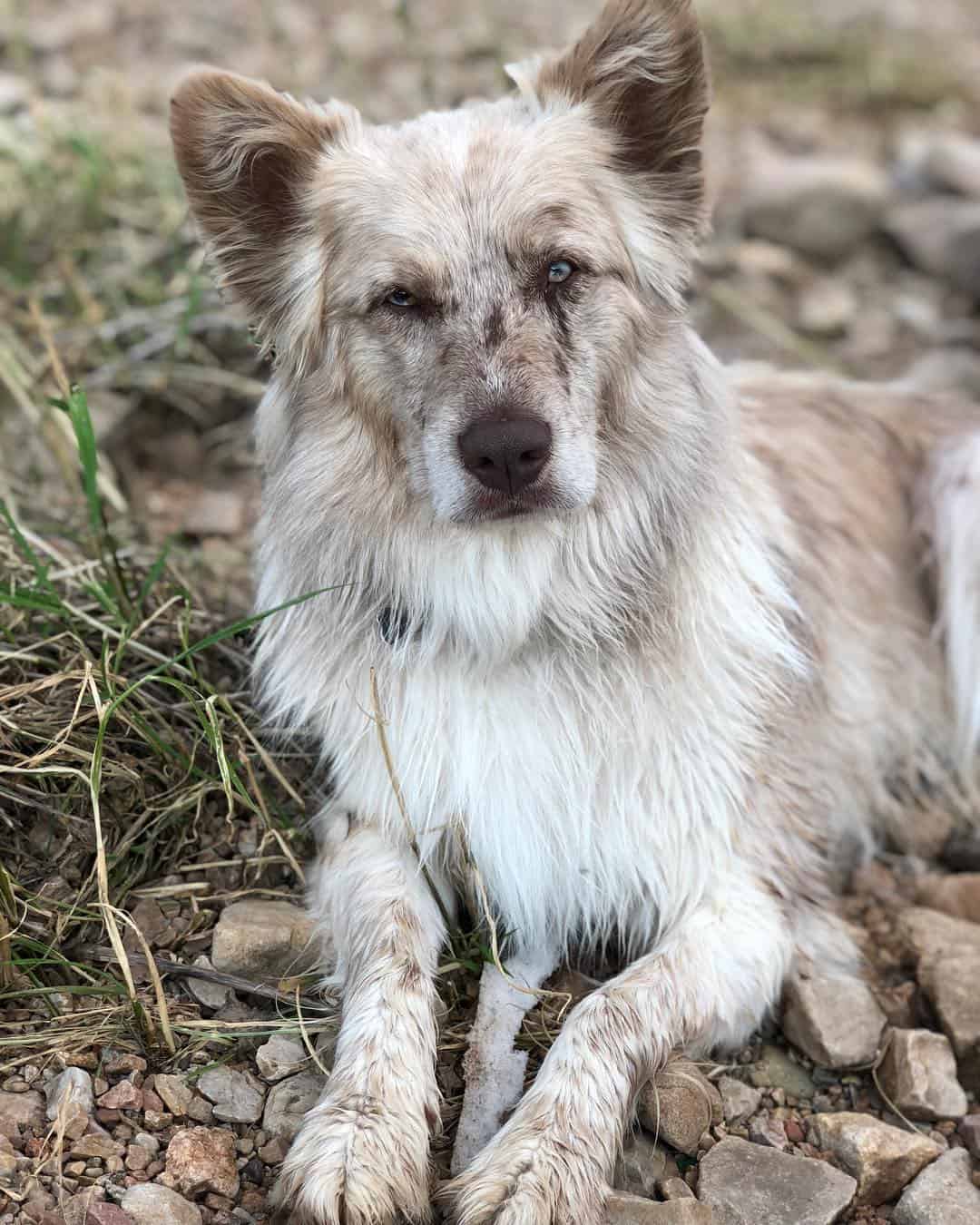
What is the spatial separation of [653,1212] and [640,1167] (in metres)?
0.26

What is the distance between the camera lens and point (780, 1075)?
3.25 metres

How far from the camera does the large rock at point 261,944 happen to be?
3.21 m

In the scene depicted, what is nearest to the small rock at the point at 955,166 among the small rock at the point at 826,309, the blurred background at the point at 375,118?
the blurred background at the point at 375,118

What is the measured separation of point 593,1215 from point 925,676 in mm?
2369

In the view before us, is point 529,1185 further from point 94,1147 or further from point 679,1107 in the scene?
point 94,1147

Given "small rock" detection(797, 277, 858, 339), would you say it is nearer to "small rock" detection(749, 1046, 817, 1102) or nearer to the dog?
the dog

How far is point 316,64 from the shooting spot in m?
8.05

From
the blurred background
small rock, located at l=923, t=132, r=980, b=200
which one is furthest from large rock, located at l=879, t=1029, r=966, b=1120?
small rock, located at l=923, t=132, r=980, b=200

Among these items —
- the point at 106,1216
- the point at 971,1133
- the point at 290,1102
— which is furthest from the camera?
the point at 971,1133

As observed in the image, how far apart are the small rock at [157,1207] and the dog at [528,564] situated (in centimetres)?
36

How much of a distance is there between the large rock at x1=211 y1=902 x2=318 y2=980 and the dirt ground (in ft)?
0.18

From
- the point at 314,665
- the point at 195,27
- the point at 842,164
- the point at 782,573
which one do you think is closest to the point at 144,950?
the point at 314,665

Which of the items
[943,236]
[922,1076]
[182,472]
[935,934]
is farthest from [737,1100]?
[943,236]

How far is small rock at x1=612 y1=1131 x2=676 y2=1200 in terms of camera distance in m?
2.85
